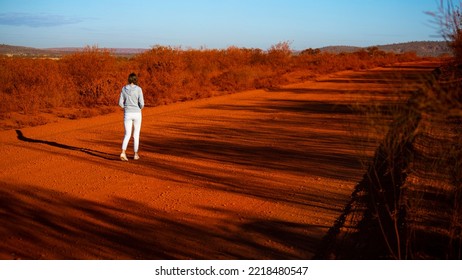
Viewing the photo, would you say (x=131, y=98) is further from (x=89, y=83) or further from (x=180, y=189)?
(x=89, y=83)

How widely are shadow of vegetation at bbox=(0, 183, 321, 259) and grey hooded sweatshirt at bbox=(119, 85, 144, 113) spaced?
2.85 m

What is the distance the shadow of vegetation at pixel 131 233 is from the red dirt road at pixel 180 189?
13mm

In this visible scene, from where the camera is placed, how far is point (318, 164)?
8.88 meters

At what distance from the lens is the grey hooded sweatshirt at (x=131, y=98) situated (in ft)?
29.5

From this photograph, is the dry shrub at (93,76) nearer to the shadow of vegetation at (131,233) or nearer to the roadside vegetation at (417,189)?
the shadow of vegetation at (131,233)

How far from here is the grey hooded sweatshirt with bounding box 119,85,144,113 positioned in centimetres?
899

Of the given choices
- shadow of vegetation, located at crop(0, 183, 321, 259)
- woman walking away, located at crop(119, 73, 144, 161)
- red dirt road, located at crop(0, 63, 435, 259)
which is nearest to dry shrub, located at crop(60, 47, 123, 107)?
red dirt road, located at crop(0, 63, 435, 259)

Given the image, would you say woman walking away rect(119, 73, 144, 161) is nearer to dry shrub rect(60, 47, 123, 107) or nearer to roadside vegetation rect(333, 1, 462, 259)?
roadside vegetation rect(333, 1, 462, 259)

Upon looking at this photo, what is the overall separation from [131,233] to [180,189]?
1.90 meters

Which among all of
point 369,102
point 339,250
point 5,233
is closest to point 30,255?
point 5,233

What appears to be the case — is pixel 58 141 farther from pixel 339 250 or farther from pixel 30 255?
pixel 339 250

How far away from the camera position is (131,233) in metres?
5.45

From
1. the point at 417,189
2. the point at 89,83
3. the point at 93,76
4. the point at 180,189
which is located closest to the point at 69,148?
the point at 180,189

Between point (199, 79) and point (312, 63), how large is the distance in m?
32.2
